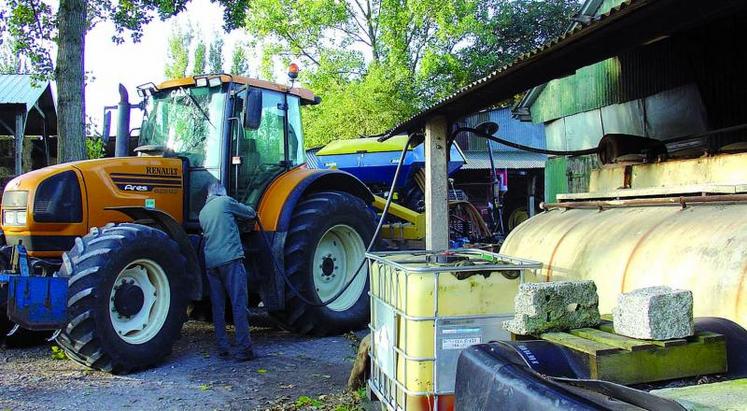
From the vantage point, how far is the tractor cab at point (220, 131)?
739cm

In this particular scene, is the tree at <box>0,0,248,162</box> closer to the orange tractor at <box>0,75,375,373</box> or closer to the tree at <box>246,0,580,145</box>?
the orange tractor at <box>0,75,375,373</box>

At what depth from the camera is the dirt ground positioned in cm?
530

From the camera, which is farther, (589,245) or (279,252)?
(279,252)

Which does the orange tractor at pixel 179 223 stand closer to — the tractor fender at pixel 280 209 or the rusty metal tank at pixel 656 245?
the tractor fender at pixel 280 209

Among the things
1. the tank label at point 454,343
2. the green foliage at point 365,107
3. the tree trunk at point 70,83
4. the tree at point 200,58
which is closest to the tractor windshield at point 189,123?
the tree trunk at point 70,83

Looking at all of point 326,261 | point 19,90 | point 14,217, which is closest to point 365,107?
point 19,90

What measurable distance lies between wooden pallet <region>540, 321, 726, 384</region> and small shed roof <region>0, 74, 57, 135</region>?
48.5ft

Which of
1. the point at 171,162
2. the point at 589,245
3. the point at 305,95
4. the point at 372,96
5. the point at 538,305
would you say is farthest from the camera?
the point at 372,96

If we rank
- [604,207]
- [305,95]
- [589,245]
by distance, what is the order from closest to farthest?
[589,245] < [604,207] < [305,95]

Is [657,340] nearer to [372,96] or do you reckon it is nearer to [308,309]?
[308,309]

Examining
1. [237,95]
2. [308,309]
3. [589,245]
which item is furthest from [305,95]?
[589,245]

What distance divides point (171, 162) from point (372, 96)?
16387mm

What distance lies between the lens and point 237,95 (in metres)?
7.41

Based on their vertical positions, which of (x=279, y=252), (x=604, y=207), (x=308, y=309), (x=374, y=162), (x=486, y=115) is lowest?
(x=308, y=309)
